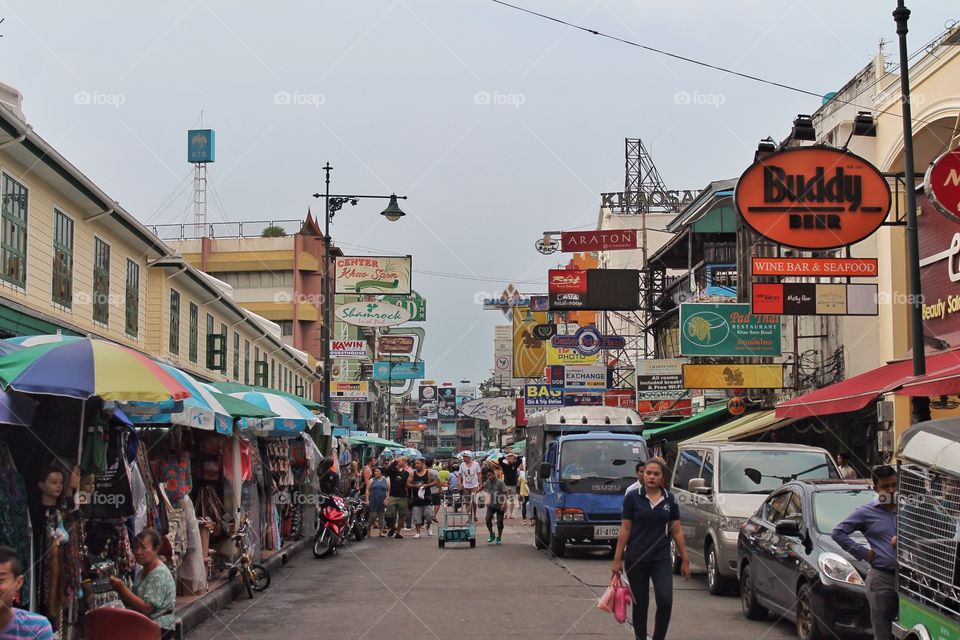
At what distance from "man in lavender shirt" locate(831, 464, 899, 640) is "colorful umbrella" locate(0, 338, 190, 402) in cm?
572

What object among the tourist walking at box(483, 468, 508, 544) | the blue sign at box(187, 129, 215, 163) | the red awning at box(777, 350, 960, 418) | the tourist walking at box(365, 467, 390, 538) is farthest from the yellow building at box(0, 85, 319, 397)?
the blue sign at box(187, 129, 215, 163)

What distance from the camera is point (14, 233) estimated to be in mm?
17859

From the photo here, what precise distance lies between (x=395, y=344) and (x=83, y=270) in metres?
45.8

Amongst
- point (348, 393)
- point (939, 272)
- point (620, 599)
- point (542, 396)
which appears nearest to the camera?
point (620, 599)

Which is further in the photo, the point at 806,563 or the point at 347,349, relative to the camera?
the point at 347,349

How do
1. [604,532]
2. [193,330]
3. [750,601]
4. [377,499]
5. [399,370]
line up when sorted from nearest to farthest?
[750,601] → [604,532] → [377,499] → [193,330] → [399,370]

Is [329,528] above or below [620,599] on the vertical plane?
below

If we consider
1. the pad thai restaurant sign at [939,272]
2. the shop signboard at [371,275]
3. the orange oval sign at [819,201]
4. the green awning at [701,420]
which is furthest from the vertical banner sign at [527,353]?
the orange oval sign at [819,201]

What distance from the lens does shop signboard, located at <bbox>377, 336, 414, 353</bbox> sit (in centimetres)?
6506

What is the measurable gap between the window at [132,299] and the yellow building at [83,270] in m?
0.02

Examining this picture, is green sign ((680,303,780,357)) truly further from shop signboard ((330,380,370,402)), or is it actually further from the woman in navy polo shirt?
the woman in navy polo shirt

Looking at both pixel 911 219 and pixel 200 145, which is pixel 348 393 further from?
pixel 200 145

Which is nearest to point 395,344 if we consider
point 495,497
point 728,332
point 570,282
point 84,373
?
point 570,282

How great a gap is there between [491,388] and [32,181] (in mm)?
102244
